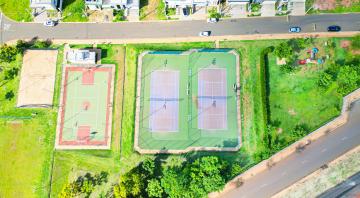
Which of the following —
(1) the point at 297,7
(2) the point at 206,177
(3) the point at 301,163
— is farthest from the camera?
(1) the point at 297,7

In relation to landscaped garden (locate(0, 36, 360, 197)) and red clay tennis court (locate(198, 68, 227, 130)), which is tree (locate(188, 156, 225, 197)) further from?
red clay tennis court (locate(198, 68, 227, 130))

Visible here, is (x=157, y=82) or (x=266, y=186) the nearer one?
(x=266, y=186)

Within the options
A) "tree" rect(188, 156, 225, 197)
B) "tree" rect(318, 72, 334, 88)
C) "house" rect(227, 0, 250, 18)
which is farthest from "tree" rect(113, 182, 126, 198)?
"tree" rect(318, 72, 334, 88)

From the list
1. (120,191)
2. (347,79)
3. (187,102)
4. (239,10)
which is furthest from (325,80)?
(120,191)

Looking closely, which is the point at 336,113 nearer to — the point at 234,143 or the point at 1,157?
the point at 234,143

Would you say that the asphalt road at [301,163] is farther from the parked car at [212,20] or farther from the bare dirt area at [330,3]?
the parked car at [212,20]

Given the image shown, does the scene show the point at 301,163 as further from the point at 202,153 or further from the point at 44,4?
the point at 44,4

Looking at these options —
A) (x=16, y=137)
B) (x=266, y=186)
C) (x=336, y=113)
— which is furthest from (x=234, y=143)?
(x=16, y=137)

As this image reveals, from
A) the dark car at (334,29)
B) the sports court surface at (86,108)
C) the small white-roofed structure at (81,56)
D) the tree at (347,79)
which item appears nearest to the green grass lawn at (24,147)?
the sports court surface at (86,108)

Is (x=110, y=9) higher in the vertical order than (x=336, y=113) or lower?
higher
